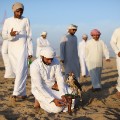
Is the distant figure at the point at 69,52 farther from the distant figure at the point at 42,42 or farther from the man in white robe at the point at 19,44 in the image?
the distant figure at the point at 42,42

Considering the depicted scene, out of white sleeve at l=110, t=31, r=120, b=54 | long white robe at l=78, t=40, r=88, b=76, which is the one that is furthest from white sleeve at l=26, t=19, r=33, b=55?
long white robe at l=78, t=40, r=88, b=76

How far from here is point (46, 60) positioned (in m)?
6.17

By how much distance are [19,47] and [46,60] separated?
1.35 metres

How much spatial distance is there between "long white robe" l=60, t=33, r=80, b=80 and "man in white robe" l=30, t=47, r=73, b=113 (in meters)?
3.18

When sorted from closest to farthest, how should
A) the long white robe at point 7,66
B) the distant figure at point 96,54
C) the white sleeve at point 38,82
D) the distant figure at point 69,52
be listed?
the white sleeve at point 38,82 < the distant figure at point 96,54 < the distant figure at point 69,52 < the long white robe at point 7,66

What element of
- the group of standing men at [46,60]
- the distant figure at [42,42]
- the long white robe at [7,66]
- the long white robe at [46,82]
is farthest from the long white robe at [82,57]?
the long white robe at [46,82]

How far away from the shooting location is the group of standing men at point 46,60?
20.6 ft

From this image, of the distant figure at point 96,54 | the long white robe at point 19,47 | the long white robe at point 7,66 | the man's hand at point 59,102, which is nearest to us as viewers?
the man's hand at point 59,102

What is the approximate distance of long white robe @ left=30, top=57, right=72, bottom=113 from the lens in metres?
6.29

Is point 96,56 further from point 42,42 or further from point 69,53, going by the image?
point 42,42

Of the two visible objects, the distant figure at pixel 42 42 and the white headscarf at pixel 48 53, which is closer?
the white headscarf at pixel 48 53

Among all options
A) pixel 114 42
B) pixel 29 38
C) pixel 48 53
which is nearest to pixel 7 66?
pixel 29 38

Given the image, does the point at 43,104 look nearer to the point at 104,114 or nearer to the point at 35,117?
the point at 35,117

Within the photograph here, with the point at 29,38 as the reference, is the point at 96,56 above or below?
below
